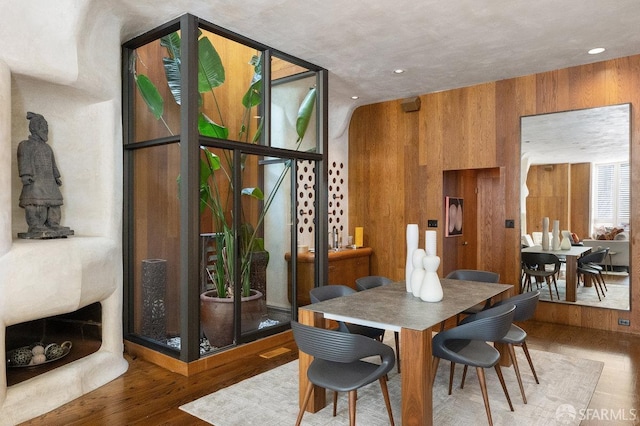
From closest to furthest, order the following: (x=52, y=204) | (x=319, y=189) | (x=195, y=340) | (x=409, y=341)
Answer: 1. (x=409, y=341)
2. (x=52, y=204)
3. (x=195, y=340)
4. (x=319, y=189)

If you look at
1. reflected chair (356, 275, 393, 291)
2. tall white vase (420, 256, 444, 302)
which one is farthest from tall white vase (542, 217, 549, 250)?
tall white vase (420, 256, 444, 302)

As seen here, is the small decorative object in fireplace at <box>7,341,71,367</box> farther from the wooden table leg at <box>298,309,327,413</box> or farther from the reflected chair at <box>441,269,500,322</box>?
the reflected chair at <box>441,269,500,322</box>

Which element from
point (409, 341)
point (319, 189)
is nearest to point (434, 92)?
point (319, 189)

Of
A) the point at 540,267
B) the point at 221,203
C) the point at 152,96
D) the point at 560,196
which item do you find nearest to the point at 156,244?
the point at 221,203

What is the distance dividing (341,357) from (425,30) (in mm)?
3037

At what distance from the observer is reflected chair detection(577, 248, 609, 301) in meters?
4.84

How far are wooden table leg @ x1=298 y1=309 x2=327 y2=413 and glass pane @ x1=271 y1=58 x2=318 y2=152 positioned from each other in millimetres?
2073

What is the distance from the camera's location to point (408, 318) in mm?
2639

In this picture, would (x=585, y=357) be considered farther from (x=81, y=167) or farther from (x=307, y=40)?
(x=81, y=167)

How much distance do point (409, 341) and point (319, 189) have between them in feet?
9.05

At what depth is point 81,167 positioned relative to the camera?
12.2 feet

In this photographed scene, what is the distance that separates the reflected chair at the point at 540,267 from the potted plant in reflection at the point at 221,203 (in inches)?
128

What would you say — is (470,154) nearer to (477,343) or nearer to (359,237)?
(359,237)

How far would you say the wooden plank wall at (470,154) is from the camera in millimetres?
4789
